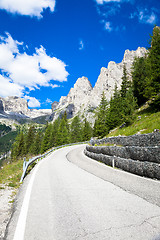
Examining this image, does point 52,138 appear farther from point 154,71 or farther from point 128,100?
point 154,71

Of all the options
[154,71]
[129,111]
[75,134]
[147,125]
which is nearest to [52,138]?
[75,134]

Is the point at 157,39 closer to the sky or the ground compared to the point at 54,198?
closer to the sky

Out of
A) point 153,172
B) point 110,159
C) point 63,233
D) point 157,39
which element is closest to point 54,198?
point 63,233

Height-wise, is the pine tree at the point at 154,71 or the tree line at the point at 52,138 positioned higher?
the pine tree at the point at 154,71

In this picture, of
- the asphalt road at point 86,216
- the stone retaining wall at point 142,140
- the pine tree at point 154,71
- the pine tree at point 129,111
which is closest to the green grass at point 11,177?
the asphalt road at point 86,216

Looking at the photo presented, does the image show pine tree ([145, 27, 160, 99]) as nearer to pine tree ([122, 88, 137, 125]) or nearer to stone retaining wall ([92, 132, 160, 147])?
pine tree ([122, 88, 137, 125])

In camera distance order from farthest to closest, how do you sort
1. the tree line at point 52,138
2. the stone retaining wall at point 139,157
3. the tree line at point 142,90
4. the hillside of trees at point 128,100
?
the tree line at point 52,138
the hillside of trees at point 128,100
the tree line at point 142,90
the stone retaining wall at point 139,157

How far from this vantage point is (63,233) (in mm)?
2711

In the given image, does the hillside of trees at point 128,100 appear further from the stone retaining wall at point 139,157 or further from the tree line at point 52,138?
the stone retaining wall at point 139,157

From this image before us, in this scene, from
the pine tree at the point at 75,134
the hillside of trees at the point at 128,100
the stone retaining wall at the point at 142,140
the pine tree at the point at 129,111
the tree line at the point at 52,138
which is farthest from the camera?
the pine tree at the point at 75,134

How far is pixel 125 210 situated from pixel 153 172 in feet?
13.2

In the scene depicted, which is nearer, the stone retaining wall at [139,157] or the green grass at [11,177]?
the stone retaining wall at [139,157]

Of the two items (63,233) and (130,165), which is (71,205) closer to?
(63,233)

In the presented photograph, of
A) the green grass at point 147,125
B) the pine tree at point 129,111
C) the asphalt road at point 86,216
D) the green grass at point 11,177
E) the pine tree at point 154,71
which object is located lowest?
the green grass at point 11,177
